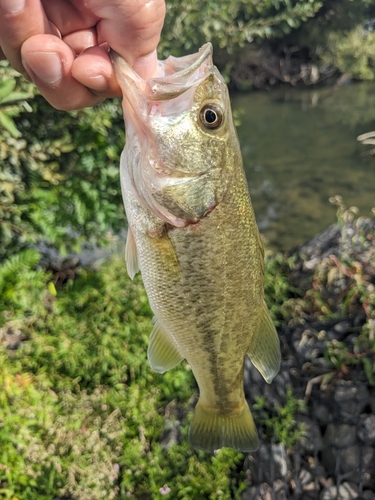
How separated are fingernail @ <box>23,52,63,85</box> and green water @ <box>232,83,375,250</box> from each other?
5.23 meters

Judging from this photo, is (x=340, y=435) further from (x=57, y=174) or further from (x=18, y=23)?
(x=57, y=174)

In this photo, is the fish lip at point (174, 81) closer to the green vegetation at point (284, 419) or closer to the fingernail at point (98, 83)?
the fingernail at point (98, 83)

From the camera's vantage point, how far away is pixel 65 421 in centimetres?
295

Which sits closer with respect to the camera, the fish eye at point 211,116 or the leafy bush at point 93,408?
the fish eye at point 211,116

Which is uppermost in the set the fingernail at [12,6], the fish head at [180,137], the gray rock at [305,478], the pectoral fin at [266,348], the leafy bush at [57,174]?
the fingernail at [12,6]

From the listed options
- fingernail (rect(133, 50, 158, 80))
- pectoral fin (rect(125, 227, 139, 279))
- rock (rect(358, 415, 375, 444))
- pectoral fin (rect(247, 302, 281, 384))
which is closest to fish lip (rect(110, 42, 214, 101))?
fingernail (rect(133, 50, 158, 80))

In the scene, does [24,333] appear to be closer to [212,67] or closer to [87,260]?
[87,260]

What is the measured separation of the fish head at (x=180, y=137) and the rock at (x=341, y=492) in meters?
2.29

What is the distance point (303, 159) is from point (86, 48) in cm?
915

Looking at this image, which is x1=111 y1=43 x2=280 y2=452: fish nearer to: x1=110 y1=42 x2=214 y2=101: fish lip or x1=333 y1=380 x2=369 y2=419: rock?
x1=110 y1=42 x2=214 y2=101: fish lip

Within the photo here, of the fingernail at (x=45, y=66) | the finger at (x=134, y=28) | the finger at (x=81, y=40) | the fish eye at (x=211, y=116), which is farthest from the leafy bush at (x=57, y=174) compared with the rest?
the fish eye at (x=211, y=116)

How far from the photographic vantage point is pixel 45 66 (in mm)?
1432

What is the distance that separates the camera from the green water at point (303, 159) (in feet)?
23.9

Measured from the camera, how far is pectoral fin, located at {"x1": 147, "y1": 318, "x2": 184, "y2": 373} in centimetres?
170
